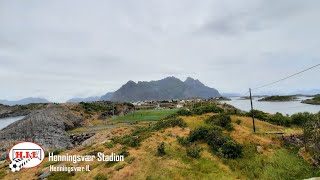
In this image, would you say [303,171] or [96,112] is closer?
[303,171]

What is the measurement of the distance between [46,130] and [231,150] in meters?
53.1

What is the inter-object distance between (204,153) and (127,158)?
314 inches

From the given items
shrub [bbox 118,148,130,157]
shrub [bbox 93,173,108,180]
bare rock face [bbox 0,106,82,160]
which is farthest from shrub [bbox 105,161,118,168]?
bare rock face [bbox 0,106,82,160]

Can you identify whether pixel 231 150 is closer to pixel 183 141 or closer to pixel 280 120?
pixel 183 141

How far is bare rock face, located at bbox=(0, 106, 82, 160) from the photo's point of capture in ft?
184

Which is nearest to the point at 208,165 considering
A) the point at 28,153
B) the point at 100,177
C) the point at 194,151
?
the point at 194,151

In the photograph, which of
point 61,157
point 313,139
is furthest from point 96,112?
point 313,139

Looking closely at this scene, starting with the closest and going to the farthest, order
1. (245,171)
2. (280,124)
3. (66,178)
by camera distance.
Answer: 1. (245,171)
2. (66,178)
3. (280,124)

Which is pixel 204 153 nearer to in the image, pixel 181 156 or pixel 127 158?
pixel 181 156

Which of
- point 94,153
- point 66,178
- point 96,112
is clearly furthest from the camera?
point 96,112

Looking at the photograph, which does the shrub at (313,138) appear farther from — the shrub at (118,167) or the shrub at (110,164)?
the shrub at (110,164)

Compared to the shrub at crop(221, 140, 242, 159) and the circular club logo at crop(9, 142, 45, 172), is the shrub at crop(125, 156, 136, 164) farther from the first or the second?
the shrub at crop(221, 140, 242, 159)

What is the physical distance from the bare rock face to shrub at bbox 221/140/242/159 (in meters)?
34.9

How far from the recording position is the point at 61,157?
35406 millimetres
